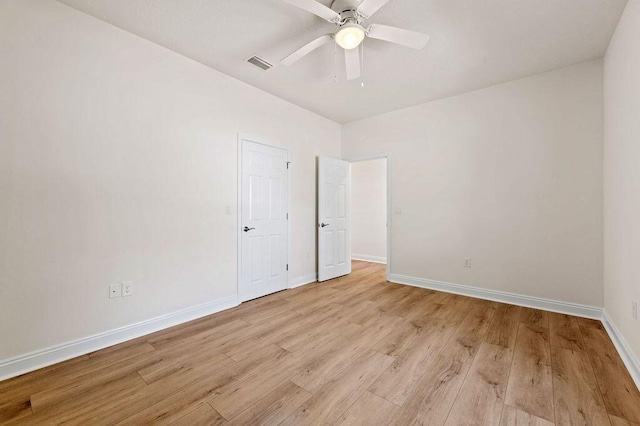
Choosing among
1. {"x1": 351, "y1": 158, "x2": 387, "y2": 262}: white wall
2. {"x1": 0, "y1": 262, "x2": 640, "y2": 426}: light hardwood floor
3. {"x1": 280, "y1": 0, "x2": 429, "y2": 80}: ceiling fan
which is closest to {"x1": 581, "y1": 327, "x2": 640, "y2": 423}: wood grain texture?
{"x1": 0, "y1": 262, "x2": 640, "y2": 426}: light hardwood floor

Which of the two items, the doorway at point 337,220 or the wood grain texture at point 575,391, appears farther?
the doorway at point 337,220

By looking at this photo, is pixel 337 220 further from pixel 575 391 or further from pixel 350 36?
pixel 575 391

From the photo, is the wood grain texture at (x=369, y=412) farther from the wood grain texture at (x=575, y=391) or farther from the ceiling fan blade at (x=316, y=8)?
the ceiling fan blade at (x=316, y=8)

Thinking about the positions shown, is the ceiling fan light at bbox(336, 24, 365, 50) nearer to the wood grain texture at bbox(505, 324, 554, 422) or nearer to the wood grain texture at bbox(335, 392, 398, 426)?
the wood grain texture at bbox(335, 392, 398, 426)

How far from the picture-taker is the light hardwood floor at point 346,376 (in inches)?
60.9

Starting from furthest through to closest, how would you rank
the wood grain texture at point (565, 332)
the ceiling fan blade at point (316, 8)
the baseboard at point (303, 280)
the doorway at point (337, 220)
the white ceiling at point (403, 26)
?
the doorway at point (337, 220) < the baseboard at point (303, 280) < the wood grain texture at point (565, 332) < the white ceiling at point (403, 26) < the ceiling fan blade at point (316, 8)

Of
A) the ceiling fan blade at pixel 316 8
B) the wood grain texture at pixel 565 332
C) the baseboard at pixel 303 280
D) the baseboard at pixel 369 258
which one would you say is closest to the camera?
the ceiling fan blade at pixel 316 8

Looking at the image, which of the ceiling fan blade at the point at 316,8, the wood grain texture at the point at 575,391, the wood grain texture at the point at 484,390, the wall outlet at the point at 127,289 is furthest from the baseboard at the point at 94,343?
the wood grain texture at the point at 575,391

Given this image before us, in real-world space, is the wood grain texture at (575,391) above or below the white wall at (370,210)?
below

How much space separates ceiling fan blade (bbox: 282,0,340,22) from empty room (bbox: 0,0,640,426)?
0.03 meters

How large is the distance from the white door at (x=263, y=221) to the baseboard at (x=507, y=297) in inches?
78.5

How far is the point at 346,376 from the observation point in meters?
1.90

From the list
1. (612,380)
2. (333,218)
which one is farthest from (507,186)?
(333,218)

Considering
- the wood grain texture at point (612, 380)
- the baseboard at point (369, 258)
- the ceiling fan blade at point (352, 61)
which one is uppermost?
the ceiling fan blade at point (352, 61)
